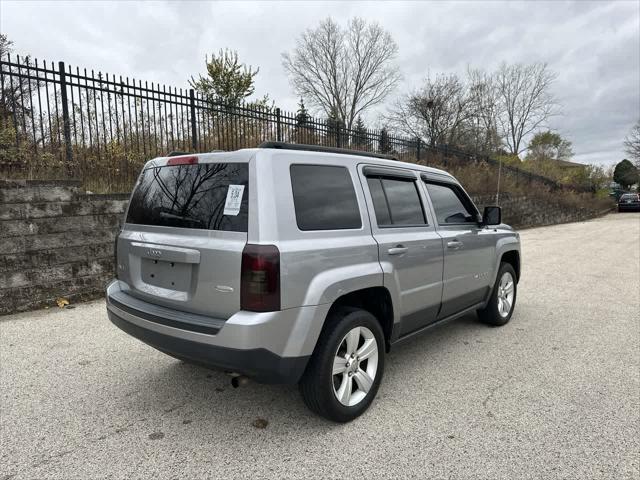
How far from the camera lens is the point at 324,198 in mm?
2766

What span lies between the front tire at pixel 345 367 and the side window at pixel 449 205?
4.76 feet

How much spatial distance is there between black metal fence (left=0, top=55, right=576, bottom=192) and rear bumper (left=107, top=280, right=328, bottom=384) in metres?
4.94

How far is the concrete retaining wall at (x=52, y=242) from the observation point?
5367 millimetres

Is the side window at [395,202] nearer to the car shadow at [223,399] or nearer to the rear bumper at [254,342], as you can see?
the rear bumper at [254,342]

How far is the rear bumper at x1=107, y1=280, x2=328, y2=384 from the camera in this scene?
2.31 meters

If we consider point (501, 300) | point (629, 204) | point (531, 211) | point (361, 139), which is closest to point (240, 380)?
point (501, 300)

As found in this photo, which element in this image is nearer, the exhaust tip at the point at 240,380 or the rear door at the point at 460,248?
the exhaust tip at the point at 240,380

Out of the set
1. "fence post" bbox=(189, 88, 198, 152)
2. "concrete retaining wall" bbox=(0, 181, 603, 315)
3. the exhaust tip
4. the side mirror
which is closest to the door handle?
the exhaust tip

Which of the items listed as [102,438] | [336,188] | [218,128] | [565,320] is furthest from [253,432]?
[218,128]

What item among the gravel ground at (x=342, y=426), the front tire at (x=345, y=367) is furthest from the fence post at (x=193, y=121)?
the front tire at (x=345, y=367)

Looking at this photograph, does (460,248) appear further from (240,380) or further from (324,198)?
(240,380)

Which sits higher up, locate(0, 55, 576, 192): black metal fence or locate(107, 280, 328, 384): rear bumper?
locate(0, 55, 576, 192): black metal fence

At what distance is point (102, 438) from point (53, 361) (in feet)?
5.43

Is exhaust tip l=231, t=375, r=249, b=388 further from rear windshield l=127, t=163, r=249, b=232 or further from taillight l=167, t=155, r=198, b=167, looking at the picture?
taillight l=167, t=155, r=198, b=167
